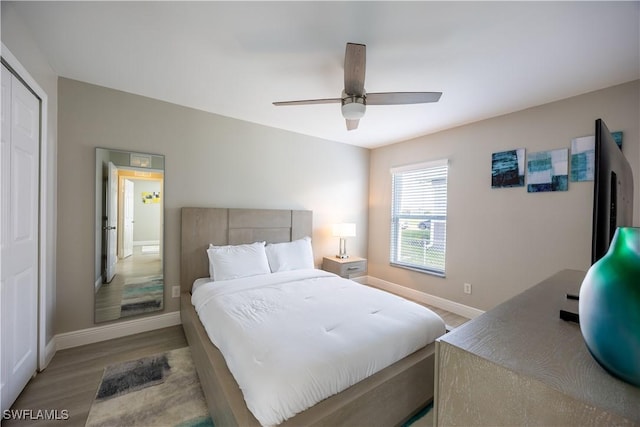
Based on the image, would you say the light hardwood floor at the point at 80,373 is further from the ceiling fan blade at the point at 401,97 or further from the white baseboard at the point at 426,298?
the ceiling fan blade at the point at 401,97

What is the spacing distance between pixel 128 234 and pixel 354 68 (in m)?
2.65

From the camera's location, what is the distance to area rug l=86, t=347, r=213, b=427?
1523mm

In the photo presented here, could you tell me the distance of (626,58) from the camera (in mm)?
1854

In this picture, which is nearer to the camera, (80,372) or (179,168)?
(80,372)

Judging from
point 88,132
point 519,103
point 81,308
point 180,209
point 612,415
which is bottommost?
point 81,308

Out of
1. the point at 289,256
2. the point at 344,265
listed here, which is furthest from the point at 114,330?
the point at 344,265

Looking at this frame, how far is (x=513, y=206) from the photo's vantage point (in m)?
2.81

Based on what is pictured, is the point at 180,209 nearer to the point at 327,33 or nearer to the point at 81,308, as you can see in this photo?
the point at 81,308

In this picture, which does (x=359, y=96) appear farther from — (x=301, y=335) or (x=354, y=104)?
(x=301, y=335)

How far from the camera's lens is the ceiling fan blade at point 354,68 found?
1.48 meters

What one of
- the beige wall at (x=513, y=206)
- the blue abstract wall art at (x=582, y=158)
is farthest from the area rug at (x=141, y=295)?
the blue abstract wall art at (x=582, y=158)

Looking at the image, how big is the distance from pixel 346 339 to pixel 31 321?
7.31ft

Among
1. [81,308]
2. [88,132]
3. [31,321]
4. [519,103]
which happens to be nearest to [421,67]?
[519,103]

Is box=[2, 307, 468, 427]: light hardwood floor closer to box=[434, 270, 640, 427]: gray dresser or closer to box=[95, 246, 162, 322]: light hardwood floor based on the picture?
box=[95, 246, 162, 322]: light hardwood floor
